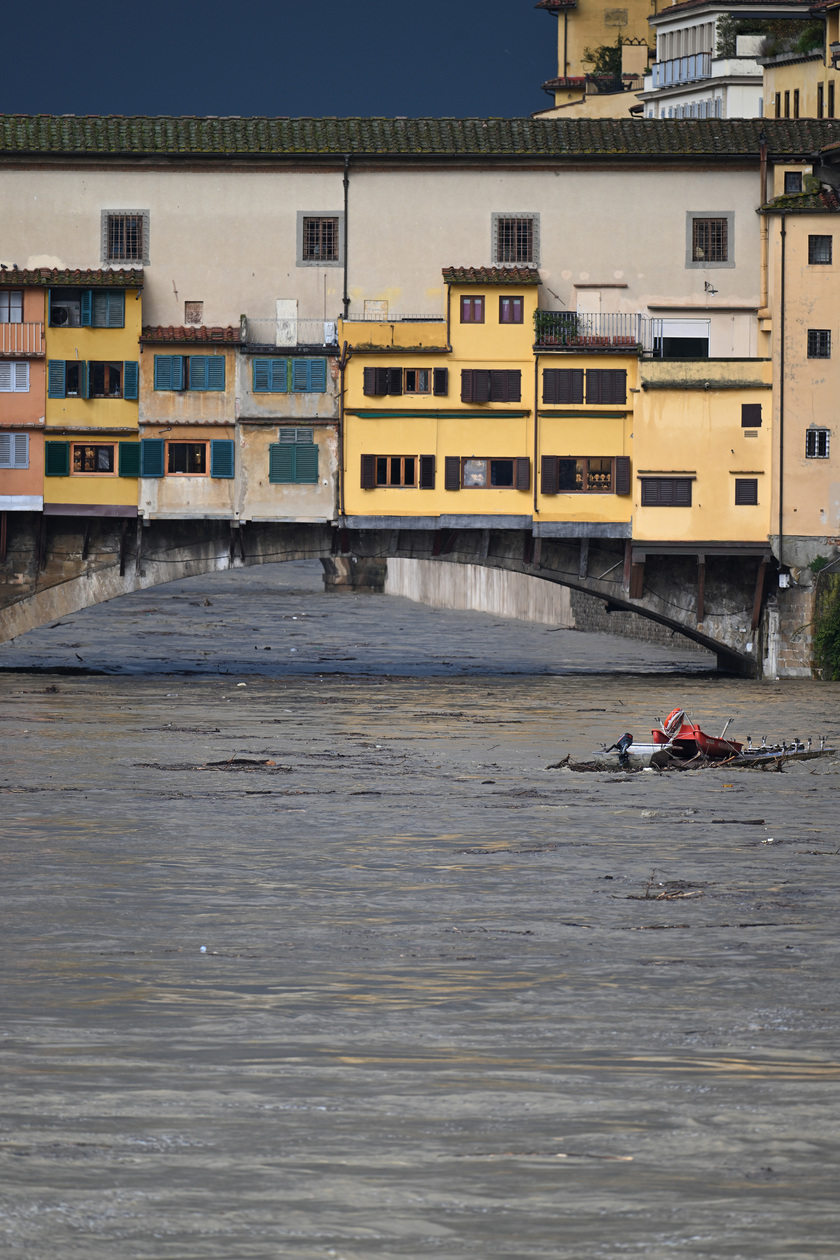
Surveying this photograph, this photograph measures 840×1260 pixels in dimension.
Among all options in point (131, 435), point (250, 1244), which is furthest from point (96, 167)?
point (250, 1244)

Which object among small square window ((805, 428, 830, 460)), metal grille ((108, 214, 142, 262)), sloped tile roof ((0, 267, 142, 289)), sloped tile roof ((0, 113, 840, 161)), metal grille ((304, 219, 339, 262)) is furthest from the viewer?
metal grille ((108, 214, 142, 262))

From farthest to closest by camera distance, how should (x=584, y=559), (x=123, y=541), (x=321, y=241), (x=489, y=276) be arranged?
(x=584, y=559), (x=123, y=541), (x=321, y=241), (x=489, y=276)

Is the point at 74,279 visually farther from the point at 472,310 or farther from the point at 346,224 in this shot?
the point at 472,310

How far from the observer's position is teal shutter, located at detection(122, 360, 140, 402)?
4391cm

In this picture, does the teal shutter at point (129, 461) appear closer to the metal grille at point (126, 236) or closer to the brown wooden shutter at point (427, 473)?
the metal grille at point (126, 236)

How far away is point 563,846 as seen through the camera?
1930 centimetres

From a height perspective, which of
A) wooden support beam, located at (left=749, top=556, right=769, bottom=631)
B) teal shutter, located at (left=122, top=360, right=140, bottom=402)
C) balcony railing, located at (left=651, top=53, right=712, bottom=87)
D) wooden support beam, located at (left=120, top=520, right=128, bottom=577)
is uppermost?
balcony railing, located at (left=651, top=53, right=712, bottom=87)

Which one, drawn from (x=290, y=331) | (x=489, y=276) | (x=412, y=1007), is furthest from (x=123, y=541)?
(x=412, y=1007)

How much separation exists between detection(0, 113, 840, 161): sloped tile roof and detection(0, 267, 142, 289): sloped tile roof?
2.68 meters

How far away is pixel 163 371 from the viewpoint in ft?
144

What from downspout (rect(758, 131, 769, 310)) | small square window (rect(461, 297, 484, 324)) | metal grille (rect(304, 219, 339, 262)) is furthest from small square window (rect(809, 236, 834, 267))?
metal grille (rect(304, 219, 339, 262))

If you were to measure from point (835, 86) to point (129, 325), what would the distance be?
→ 31.3 metres

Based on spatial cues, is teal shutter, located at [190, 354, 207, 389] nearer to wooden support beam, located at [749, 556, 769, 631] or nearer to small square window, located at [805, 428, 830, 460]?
wooden support beam, located at [749, 556, 769, 631]

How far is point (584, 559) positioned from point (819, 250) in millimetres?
8716
